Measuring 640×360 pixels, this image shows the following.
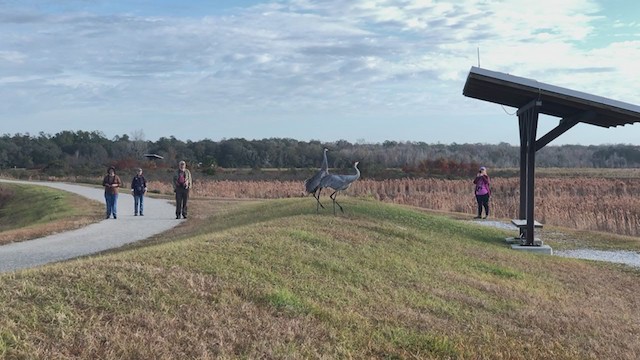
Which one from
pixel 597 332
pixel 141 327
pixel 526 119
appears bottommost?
pixel 597 332

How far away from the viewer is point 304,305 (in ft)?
21.2

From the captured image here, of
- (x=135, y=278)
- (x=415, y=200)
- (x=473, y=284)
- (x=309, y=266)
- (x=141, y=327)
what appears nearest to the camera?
(x=141, y=327)

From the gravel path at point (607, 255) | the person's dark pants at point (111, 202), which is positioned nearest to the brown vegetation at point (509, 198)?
the gravel path at point (607, 255)

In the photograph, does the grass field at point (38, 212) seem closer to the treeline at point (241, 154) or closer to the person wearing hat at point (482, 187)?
the person wearing hat at point (482, 187)

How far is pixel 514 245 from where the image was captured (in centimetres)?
1432

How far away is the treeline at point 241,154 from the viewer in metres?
67.2

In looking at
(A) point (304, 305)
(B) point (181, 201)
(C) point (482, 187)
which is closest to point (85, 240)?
(B) point (181, 201)

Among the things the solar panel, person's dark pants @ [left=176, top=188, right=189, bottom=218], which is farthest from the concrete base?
person's dark pants @ [left=176, top=188, right=189, bottom=218]

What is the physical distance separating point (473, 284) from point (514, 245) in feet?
19.1

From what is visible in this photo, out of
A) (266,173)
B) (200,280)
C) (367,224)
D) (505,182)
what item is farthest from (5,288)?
(266,173)

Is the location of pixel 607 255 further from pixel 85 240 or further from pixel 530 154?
pixel 85 240

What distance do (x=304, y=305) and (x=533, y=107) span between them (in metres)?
8.91

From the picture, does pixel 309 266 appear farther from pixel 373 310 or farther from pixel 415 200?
pixel 415 200

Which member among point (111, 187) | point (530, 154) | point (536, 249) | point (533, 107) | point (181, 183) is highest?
point (533, 107)
